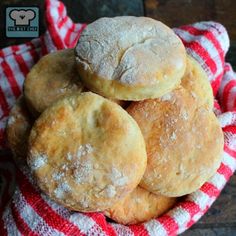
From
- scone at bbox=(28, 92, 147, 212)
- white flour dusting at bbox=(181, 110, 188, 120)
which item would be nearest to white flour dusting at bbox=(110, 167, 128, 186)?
scone at bbox=(28, 92, 147, 212)

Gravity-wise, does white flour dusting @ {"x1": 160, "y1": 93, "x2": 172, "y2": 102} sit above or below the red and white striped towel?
above

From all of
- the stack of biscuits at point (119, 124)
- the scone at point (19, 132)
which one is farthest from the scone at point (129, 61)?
the scone at point (19, 132)

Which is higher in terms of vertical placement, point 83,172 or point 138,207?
point 83,172

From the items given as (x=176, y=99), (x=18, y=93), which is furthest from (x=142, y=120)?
(x=18, y=93)

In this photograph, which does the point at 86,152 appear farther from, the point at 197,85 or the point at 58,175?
the point at 197,85

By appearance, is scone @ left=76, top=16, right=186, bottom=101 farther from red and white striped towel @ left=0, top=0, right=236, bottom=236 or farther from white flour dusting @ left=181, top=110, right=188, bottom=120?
red and white striped towel @ left=0, top=0, right=236, bottom=236

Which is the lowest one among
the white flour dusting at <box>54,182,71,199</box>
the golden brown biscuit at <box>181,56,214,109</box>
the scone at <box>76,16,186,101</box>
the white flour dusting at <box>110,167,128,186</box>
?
the white flour dusting at <box>54,182,71,199</box>

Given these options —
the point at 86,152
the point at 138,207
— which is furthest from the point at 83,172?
the point at 138,207

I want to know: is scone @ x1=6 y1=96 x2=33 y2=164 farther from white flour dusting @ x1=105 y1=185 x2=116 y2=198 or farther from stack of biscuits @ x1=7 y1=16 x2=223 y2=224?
white flour dusting @ x1=105 y1=185 x2=116 y2=198
